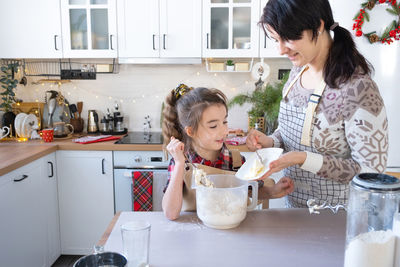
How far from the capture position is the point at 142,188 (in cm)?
237

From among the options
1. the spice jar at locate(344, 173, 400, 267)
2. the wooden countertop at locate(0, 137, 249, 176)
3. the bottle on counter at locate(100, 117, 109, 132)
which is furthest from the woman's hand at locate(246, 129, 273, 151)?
the bottle on counter at locate(100, 117, 109, 132)

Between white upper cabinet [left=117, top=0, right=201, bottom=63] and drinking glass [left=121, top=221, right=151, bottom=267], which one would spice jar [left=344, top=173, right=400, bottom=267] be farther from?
white upper cabinet [left=117, top=0, right=201, bottom=63]

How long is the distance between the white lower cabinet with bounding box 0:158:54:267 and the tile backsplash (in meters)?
0.87

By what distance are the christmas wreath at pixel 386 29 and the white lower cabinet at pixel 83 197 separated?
6.09 feet

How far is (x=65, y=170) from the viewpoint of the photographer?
247 centimetres

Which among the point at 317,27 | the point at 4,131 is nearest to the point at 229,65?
the point at 317,27

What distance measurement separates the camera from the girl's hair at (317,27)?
3.67ft

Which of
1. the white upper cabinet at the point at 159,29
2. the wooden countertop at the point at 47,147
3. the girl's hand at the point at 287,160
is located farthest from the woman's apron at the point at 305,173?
the white upper cabinet at the point at 159,29

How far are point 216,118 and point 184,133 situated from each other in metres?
0.16

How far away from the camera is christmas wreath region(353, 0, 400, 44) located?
233 cm

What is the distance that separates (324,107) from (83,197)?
6.12 ft

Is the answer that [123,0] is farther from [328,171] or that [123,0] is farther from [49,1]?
[328,171]

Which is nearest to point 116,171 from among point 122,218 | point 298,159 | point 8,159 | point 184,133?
point 8,159

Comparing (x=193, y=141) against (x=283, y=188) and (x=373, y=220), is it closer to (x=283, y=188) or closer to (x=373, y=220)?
(x=283, y=188)
